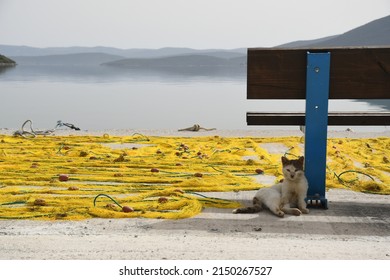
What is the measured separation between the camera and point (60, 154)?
8859mm

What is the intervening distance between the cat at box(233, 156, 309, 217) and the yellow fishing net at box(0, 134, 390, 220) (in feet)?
0.99

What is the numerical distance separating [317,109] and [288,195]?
2.85 ft

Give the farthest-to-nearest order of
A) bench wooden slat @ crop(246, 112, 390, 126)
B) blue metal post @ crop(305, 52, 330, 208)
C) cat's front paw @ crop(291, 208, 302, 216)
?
bench wooden slat @ crop(246, 112, 390, 126) → blue metal post @ crop(305, 52, 330, 208) → cat's front paw @ crop(291, 208, 302, 216)

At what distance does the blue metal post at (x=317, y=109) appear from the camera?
223 inches

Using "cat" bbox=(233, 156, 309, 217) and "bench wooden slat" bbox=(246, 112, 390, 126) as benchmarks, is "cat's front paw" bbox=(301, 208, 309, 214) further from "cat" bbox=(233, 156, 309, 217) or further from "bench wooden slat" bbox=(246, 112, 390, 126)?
"bench wooden slat" bbox=(246, 112, 390, 126)

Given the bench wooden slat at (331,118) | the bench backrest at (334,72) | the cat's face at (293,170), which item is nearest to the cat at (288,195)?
the cat's face at (293,170)

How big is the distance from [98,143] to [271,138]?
3096 millimetres

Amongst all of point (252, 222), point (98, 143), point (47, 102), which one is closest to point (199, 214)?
point (252, 222)

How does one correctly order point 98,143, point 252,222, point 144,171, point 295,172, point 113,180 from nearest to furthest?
1. point 252,222
2. point 295,172
3. point 113,180
4. point 144,171
5. point 98,143

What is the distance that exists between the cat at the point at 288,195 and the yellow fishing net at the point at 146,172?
301mm

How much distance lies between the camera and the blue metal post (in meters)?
5.68

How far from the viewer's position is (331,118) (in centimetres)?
664

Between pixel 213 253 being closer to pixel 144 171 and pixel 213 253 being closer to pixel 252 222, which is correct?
pixel 252 222

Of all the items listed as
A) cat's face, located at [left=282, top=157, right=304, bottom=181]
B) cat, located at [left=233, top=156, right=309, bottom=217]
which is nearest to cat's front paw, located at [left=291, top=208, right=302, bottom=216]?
cat, located at [left=233, top=156, right=309, bottom=217]
